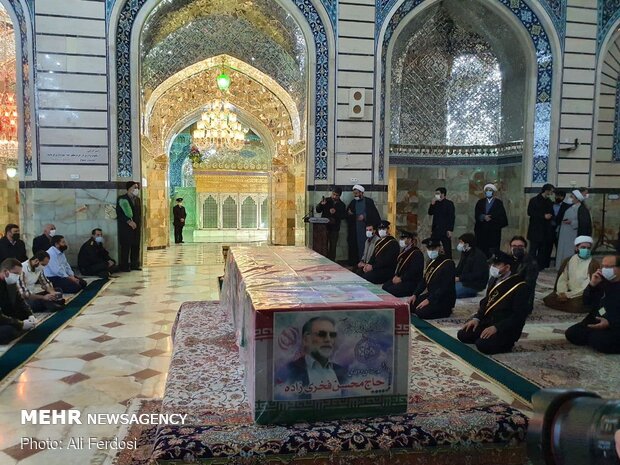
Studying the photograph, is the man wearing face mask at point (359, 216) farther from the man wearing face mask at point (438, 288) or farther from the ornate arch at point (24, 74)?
the ornate arch at point (24, 74)

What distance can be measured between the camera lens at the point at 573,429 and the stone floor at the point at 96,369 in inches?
75.4

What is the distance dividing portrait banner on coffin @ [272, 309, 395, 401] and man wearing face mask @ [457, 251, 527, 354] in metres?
1.75

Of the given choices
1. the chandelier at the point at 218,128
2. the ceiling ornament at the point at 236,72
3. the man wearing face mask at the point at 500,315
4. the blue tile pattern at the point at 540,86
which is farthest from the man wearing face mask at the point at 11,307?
the chandelier at the point at 218,128

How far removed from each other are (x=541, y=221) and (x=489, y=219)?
0.84 m

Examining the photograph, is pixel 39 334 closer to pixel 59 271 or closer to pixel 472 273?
pixel 59 271

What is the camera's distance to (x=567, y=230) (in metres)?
7.41

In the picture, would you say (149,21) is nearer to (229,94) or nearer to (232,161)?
(229,94)

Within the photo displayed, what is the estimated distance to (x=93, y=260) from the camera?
705cm

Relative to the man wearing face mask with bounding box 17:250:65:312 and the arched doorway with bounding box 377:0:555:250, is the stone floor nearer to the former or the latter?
the man wearing face mask with bounding box 17:250:65:312

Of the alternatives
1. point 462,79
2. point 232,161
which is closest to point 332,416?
point 462,79

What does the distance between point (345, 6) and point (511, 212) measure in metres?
4.76

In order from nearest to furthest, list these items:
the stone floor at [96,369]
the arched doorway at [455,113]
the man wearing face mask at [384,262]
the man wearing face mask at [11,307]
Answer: the stone floor at [96,369] → the man wearing face mask at [11,307] → the man wearing face mask at [384,262] → the arched doorway at [455,113]

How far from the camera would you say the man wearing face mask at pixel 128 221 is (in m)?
7.42

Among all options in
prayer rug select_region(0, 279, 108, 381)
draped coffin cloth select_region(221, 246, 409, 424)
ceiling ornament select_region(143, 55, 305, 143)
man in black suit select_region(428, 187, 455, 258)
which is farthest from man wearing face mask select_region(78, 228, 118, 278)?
draped coffin cloth select_region(221, 246, 409, 424)
